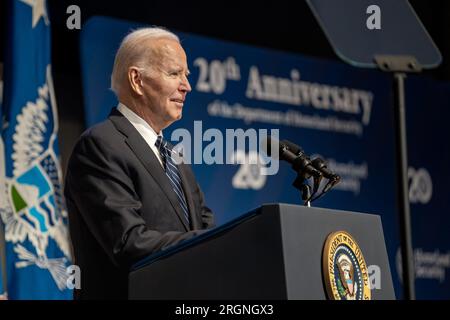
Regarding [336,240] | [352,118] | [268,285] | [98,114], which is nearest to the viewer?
[268,285]

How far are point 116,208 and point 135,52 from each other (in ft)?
2.28

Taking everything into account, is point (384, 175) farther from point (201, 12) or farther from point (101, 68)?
point (101, 68)

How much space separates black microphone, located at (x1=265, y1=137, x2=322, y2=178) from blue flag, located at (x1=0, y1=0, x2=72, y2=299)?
235cm

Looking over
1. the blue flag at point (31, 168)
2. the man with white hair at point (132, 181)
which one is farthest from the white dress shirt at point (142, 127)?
the blue flag at point (31, 168)

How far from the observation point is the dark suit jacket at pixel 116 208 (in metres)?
2.90

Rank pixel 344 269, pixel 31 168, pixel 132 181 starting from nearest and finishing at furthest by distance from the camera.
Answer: pixel 344 269 → pixel 132 181 → pixel 31 168

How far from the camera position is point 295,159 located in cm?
287

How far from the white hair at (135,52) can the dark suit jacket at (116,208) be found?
0.73ft

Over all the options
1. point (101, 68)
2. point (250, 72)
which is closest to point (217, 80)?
point (250, 72)

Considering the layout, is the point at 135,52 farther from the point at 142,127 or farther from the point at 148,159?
the point at 148,159

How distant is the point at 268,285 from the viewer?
2.48 meters

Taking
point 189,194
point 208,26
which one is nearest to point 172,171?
point 189,194

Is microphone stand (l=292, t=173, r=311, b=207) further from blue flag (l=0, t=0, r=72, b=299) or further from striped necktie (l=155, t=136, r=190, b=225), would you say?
blue flag (l=0, t=0, r=72, b=299)
